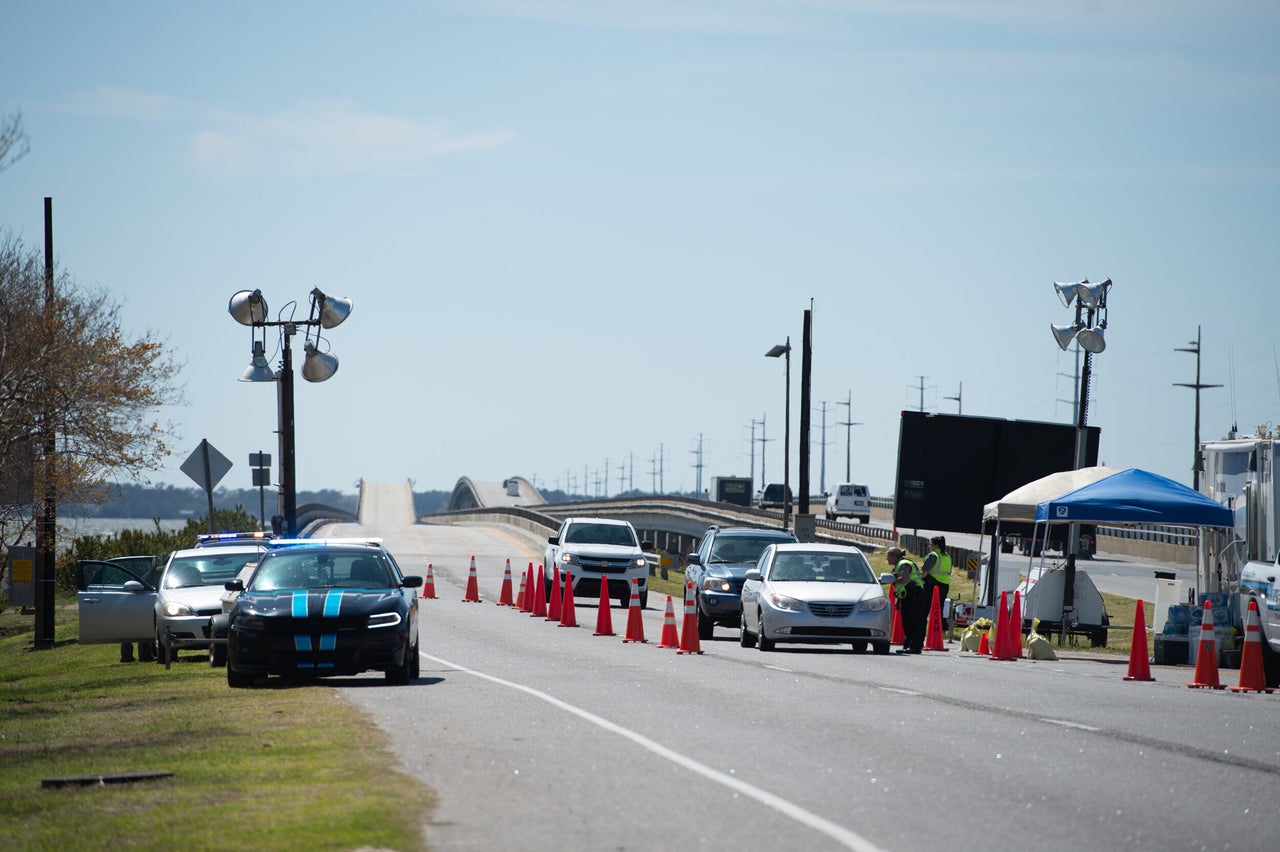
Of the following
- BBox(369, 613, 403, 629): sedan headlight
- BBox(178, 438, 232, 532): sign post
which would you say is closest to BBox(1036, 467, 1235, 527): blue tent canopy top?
BBox(369, 613, 403, 629): sedan headlight

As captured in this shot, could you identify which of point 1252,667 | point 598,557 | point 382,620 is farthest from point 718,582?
point 1252,667

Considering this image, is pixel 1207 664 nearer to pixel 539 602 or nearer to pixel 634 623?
pixel 634 623

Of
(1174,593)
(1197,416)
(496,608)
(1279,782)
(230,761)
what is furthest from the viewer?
(1197,416)

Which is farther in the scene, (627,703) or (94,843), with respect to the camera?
(627,703)

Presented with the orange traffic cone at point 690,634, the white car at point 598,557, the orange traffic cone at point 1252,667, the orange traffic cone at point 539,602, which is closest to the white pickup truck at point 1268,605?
the orange traffic cone at point 1252,667

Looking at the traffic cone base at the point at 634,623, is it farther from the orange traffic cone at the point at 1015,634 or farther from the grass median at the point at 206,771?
the grass median at the point at 206,771

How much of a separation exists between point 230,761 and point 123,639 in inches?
496

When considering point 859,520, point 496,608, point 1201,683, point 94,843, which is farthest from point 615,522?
point 859,520

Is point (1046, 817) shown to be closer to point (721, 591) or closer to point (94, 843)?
point (94, 843)

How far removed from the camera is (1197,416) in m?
78.4

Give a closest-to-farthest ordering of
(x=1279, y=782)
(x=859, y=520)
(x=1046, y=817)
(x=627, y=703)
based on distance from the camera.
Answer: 1. (x=1046, y=817)
2. (x=1279, y=782)
3. (x=627, y=703)
4. (x=859, y=520)

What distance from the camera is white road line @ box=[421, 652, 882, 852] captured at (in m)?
7.98

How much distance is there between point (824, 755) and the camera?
11.2 meters

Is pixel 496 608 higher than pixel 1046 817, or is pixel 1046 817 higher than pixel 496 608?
pixel 1046 817
